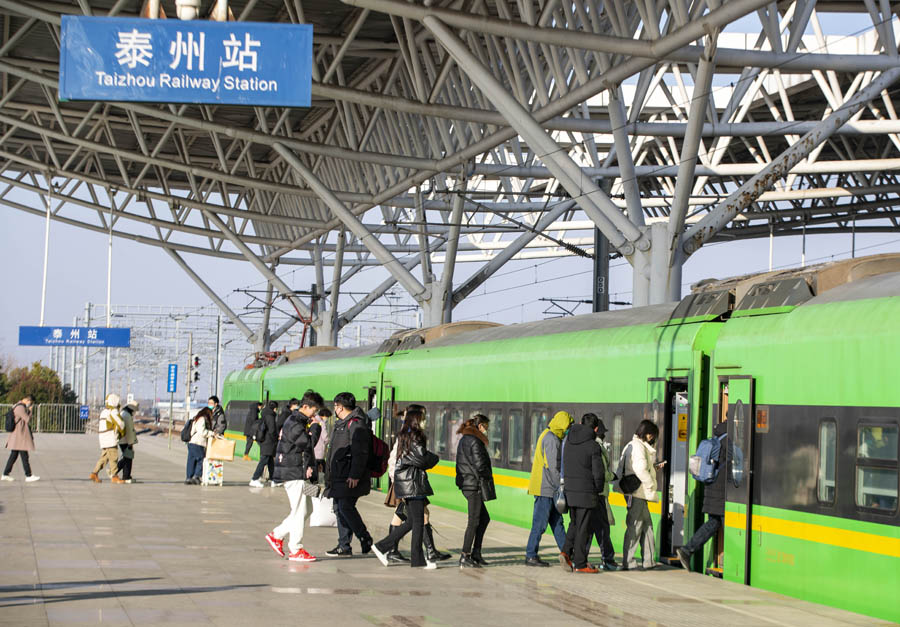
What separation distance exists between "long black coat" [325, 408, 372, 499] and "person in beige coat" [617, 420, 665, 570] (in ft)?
8.54

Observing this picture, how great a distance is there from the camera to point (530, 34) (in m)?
21.9

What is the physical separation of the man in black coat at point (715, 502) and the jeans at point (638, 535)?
0.67 meters

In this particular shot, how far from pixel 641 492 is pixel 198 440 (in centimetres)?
1304

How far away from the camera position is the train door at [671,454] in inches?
500

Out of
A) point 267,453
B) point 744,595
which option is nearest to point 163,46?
point 267,453

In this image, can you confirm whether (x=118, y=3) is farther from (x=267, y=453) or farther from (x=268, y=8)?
(x=267, y=453)

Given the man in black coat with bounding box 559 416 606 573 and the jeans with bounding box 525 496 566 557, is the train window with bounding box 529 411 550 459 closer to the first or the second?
the jeans with bounding box 525 496 566 557

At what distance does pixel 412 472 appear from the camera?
12.3 metres

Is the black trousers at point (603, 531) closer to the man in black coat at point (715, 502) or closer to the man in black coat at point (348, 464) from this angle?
the man in black coat at point (715, 502)

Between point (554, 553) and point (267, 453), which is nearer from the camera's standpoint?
point (554, 553)

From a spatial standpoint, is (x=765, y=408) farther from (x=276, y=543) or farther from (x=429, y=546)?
(x=276, y=543)

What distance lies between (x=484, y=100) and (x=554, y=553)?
65.1 ft

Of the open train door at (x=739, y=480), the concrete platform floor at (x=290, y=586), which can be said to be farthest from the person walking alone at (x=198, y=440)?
the open train door at (x=739, y=480)

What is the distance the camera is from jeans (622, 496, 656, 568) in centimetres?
1266
